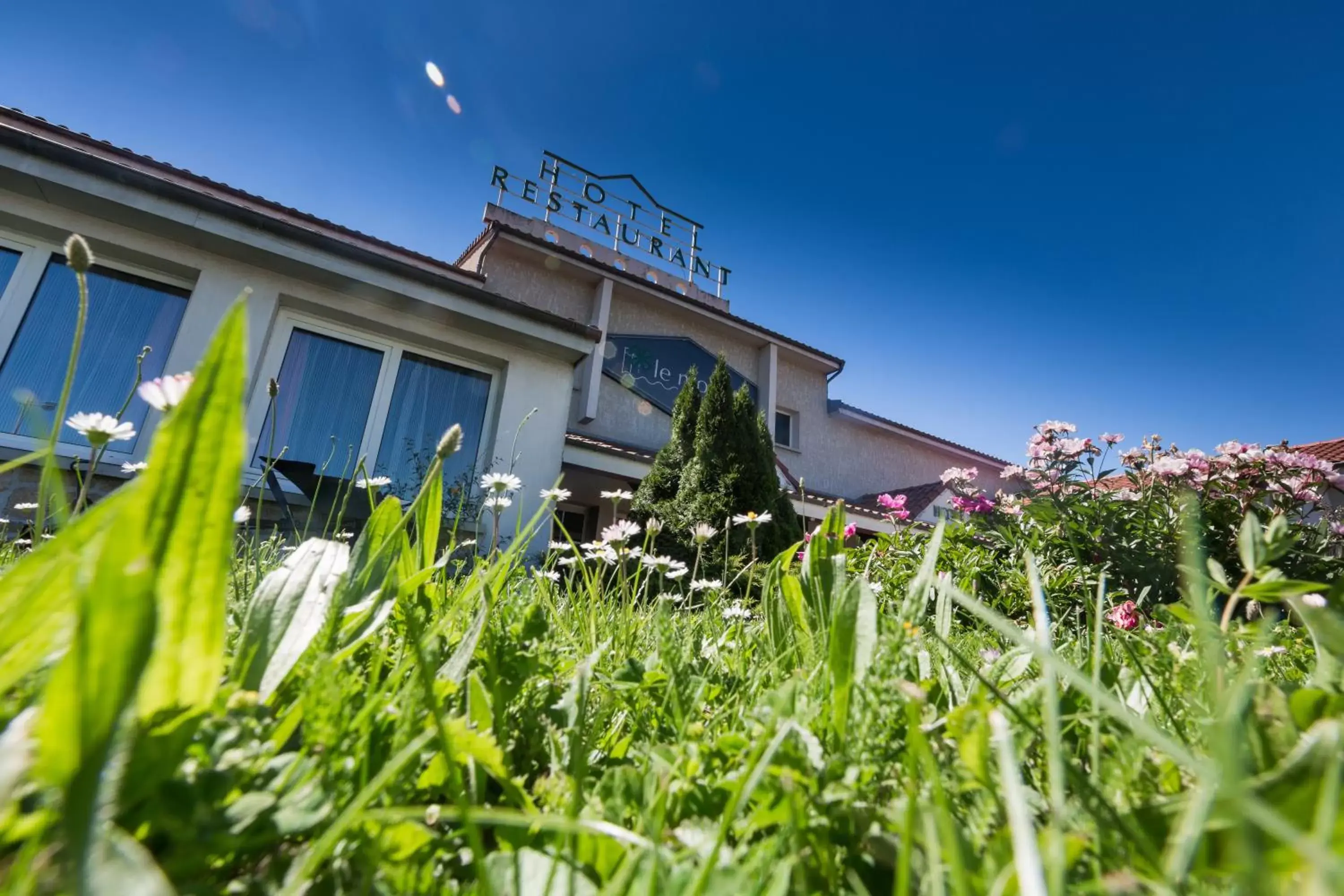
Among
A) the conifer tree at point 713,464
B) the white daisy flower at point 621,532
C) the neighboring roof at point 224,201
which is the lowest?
the white daisy flower at point 621,532

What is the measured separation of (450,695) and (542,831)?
0.25m

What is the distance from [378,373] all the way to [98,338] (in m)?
2.02

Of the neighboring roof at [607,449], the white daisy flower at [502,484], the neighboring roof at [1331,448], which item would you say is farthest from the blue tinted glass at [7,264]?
the neighboring roof at [1331,448]

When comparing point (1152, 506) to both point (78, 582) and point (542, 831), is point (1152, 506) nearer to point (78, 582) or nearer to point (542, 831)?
point (542, 831)

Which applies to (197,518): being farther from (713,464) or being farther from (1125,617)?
(713,464)

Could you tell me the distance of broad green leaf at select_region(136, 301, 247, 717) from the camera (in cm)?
44

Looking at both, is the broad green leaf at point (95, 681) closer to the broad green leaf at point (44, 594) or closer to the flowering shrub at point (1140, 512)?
the broad green leaf at point (44, 594)

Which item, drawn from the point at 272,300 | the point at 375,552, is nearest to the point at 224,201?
the point at 272,300

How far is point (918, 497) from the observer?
416 inches

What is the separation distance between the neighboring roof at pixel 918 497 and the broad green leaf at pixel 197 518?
945cm

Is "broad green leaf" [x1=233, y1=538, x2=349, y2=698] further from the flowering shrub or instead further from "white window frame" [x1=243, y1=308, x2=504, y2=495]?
"white window frame" [x1=243, y1=308, x2=504, y2=495]

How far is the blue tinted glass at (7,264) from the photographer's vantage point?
14.4ft

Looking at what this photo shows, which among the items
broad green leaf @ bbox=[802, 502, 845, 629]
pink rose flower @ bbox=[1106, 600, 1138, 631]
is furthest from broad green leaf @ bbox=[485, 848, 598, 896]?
pink rose flower @ bbox=[1106, 600, 1138, 631]

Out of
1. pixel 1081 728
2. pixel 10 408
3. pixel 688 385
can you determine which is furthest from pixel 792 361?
pixel 1081 728
